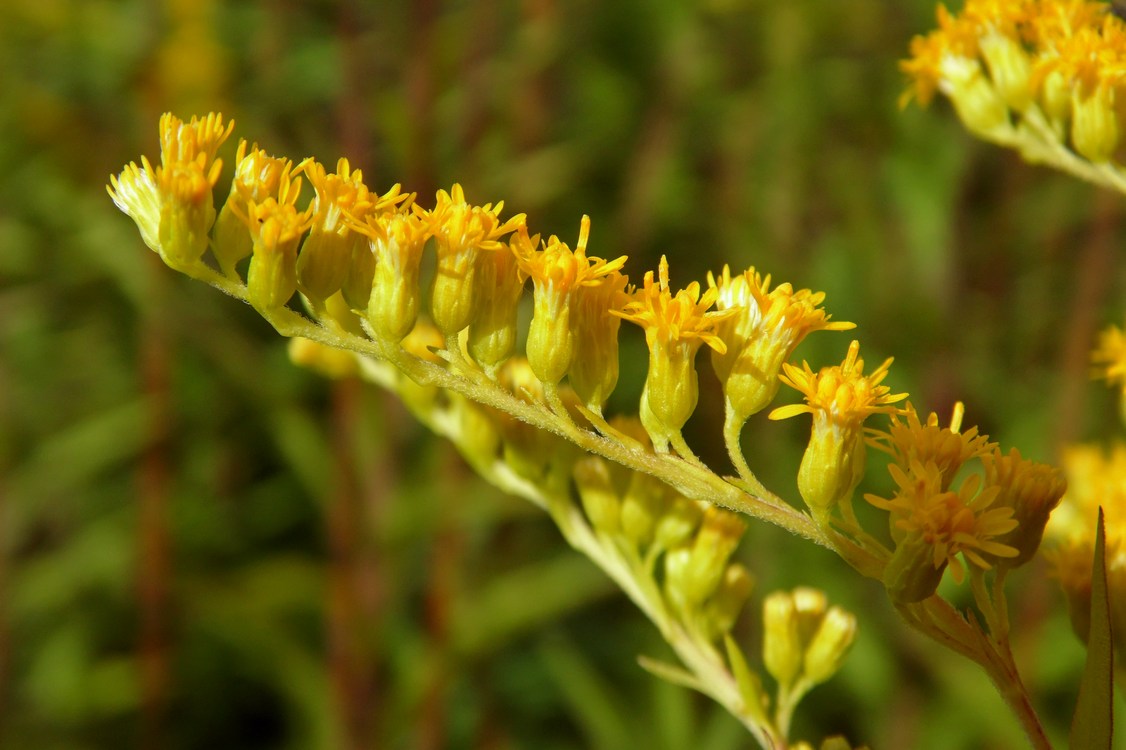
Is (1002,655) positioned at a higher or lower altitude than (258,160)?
lower

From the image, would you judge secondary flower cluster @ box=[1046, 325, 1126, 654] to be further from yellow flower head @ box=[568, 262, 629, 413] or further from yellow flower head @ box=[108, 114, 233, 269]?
yellow flower head @ box=[108, 114, 233, 269]

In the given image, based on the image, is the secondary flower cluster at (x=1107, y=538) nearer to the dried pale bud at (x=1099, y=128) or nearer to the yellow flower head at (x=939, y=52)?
the dried pale bud at (x=1099, y=128)

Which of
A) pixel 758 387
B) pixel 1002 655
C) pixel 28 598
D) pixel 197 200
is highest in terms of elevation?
pixel 197 200

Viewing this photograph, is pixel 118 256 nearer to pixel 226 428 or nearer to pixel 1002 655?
pixel 226 428

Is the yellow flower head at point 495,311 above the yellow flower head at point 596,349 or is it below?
above

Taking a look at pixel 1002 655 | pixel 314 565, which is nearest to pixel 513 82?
pixel 314 565

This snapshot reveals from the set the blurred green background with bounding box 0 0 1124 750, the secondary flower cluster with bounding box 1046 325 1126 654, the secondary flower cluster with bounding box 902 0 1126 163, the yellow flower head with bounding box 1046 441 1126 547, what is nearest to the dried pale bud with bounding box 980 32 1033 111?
the secondary flower cluster with bounding box 902 0 1126 163

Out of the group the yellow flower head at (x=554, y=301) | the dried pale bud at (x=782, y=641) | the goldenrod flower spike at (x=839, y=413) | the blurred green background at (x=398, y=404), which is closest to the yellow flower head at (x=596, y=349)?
the yellow flower head at (x=554, y=301)
